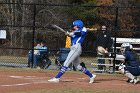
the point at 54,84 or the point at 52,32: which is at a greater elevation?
the point at 52,32

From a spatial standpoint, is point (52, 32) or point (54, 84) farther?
point (52, 32)

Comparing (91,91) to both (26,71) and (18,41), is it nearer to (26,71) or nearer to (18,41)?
(26,71)

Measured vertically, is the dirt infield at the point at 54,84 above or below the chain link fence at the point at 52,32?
below

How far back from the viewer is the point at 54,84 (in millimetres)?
14453

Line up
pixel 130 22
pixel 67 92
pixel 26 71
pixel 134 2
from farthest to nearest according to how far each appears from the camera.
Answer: pixel 134 2 → pixel 130 22 → pixel 26 71 → pixel 67 92

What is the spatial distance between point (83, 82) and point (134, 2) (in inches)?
1116

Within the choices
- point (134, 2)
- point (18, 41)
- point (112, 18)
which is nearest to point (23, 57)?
point (18, 41)

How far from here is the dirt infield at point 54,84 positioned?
44.1ft

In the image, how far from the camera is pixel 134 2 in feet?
140

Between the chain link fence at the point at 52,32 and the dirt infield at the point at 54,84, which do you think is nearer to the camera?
the dirt infield at the point at 54,84

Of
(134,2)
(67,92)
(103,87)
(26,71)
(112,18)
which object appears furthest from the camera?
(134,2)

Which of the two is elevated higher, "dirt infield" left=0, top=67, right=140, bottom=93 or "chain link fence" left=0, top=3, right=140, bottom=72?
"chain link fence" left=0, top=3, right=140, bottom=72

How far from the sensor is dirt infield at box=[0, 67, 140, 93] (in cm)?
1345

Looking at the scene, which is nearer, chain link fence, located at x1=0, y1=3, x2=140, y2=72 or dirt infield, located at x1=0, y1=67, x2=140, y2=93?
dirt infield, located at x1=0, y1=67, x2=140, y2=93
